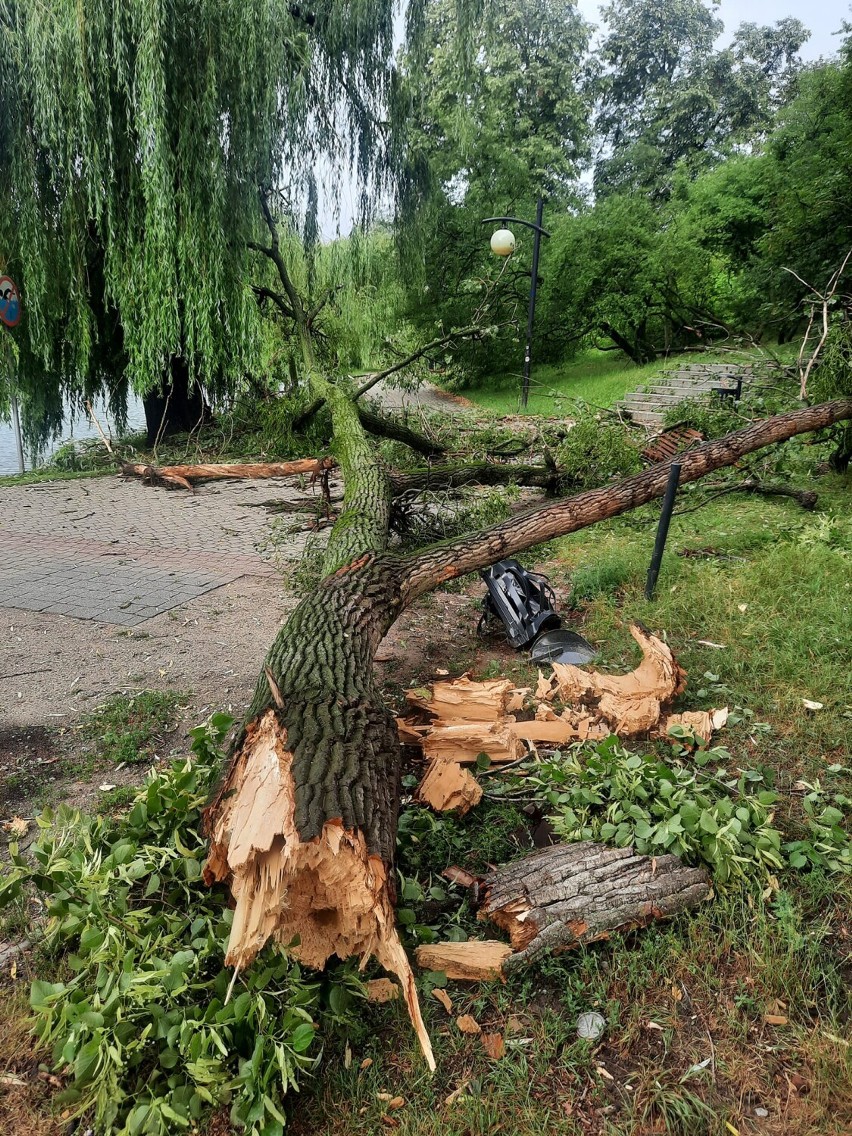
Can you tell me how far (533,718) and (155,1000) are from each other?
7.16ft

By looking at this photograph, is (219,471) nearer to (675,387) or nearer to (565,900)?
(565,900)

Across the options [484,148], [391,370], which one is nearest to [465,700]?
[391,370]

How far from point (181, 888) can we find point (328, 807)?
1.97 ft

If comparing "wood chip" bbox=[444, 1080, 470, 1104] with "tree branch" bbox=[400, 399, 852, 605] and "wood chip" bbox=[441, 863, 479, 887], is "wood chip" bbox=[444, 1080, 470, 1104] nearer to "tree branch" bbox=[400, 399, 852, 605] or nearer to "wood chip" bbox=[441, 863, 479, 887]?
"wood chip" bbox=[441, 863, 479, 887]

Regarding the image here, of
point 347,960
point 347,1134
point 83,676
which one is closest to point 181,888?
point 347,960

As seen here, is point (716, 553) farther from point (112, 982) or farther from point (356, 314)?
point (356, 314)

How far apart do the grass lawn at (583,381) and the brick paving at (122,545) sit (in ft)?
23.6

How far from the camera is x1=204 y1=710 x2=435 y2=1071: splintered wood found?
1937 mm

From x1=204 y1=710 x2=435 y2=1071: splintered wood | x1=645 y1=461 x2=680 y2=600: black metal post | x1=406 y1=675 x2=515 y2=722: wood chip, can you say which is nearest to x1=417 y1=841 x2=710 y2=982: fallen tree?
x1=204 y1=710 x2=435 y2=1071: splintered wood

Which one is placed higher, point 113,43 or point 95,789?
point 113,43

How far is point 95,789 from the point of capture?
317 centimetres

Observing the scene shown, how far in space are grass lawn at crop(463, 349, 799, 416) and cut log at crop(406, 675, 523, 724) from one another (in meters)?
10.1

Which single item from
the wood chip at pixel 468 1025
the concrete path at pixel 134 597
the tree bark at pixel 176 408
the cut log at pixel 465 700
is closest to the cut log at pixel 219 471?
the concrete path at pixel 134 597

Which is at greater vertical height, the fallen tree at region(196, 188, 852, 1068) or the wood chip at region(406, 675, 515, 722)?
the fallen tree at region(196, 188, 852, 1068)
